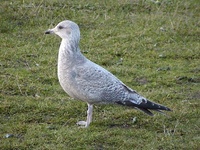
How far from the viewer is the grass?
7.07 m

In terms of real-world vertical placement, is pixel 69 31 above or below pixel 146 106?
above

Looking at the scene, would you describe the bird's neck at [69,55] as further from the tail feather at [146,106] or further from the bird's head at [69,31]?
the tail feather at [146,106]

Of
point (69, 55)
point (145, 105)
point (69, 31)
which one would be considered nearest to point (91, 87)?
point (69, 55)

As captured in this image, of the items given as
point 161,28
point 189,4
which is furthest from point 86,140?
point 189,4

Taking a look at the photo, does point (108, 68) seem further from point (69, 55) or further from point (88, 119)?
point (88, 119)

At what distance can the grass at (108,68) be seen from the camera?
7066mm

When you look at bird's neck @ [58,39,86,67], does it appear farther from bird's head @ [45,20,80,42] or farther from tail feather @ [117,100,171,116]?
tail feather @ [117,100,171,116]

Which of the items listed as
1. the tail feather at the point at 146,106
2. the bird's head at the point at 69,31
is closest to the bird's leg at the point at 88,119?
the tail feather at the point at 146,106

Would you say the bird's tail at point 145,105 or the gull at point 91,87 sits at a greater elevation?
the gull at point 91,87

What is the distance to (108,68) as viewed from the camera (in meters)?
9.70

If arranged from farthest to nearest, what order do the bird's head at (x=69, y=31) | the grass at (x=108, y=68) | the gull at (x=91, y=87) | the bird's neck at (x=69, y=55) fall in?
the bird's head at (x=69, y=31)
the bird's neck at (x=69, y=55)
the gull at (x=91, y=87)
the grass at (x=108, y=68)

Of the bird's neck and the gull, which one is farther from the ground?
the bird's neck

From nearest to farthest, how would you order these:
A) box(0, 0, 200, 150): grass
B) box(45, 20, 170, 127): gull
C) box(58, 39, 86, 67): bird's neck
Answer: box(0, 0, 200, 150): grass → box(45, 20, 170, 127): gull → box(58, 39, 86, 67): bird's neck

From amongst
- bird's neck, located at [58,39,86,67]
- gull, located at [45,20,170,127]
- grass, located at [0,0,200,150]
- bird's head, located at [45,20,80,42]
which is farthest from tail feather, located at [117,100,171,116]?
bird's head, located at [45,20,80,42]
